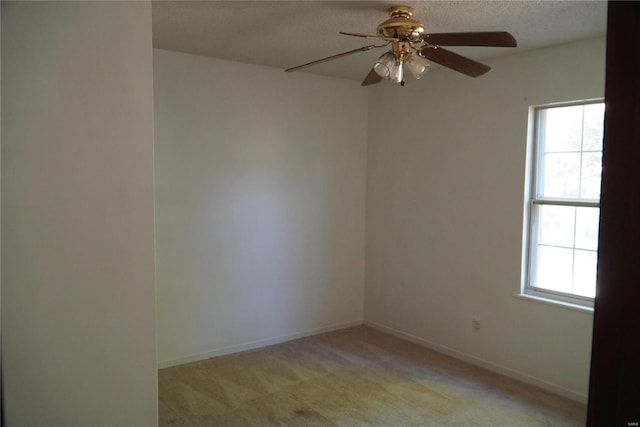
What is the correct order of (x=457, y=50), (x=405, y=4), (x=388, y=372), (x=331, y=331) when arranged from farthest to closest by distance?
1. (x=331, y=331)
2. (x=388, y=372)
3. (x=457, y=50)
4. (x=405, y=4)

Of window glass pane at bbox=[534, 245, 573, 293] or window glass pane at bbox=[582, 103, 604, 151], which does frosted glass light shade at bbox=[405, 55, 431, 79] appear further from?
window glass pane at bbox=[534, 245, 573, 293]

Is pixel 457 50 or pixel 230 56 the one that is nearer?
pixel 457 50

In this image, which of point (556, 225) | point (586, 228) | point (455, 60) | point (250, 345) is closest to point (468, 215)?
point (556, 225)

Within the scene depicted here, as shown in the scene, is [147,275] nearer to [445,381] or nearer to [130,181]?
[130,181]

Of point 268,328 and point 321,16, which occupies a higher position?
point 321,16

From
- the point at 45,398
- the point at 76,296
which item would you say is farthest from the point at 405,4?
the point at 45,398

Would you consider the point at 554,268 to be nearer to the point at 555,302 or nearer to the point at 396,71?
the point at 555,302

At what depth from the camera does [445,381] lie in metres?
3.72

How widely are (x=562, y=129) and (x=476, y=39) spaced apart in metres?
1.69

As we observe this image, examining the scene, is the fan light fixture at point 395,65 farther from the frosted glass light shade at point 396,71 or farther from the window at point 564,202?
the window at point 564,202

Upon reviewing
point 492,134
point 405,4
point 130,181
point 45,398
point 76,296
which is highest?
point 405,4

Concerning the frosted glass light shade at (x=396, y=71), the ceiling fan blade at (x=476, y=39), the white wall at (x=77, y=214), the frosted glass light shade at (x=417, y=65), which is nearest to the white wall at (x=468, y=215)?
the ceiling fan blade at (x=476, y=39)

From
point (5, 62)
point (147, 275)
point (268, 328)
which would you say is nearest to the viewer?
point (5, 62)

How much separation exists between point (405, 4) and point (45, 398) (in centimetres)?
266
